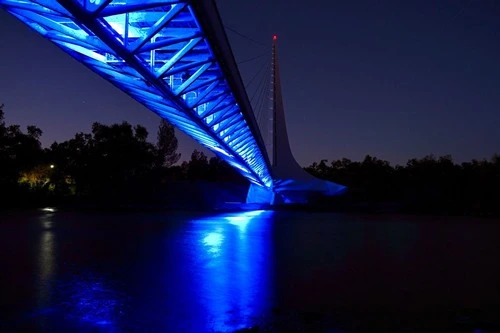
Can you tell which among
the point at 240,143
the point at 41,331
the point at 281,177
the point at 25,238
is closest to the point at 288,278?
the point at 41,331

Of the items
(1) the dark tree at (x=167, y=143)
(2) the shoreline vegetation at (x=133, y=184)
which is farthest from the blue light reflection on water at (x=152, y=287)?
(1) the dark tree at (x=167, y=143)

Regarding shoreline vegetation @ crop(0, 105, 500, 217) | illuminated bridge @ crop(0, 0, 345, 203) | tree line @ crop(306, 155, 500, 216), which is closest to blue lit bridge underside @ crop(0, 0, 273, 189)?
illuminated bridge @ crop(0, 0, 345, 203)

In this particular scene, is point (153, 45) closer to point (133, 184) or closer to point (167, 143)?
point (133, 184)

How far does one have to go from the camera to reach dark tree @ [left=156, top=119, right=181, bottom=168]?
236 feet

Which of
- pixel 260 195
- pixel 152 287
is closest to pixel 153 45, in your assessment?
pixel 152 287

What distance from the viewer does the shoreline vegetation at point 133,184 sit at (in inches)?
1684

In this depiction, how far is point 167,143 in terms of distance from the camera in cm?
7281

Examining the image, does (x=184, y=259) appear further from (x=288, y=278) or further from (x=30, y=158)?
(x=30, y=158)

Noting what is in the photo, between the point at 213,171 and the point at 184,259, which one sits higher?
the point at 213,171

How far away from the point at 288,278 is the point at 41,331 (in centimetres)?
460

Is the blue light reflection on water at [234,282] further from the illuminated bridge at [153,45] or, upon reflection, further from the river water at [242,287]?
the illuminated bridge at [153,45]

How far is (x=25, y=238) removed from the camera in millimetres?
14562

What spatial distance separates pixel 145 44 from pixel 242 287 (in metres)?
4.51

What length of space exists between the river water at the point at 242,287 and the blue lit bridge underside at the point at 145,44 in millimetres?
3928
